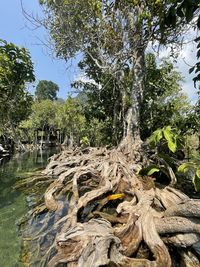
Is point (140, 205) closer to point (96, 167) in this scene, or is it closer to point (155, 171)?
point (155, 171)

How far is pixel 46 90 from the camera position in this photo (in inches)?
3354

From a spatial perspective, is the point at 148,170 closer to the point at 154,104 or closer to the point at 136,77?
the point at 136,77

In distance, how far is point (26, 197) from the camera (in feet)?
26.6

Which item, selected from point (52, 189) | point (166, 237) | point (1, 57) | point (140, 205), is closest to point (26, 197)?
point (52, 189)

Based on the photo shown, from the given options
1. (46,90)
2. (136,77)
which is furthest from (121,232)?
(46,90)

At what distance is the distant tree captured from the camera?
3250 inches

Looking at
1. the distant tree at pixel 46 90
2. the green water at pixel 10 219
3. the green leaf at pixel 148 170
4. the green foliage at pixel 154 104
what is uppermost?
the distant tree at pixel 46 90

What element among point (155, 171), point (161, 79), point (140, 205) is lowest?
point (140, 205)

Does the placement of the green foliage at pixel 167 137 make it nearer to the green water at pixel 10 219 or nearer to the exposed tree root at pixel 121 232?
the exposed tree root at pixel 121 232

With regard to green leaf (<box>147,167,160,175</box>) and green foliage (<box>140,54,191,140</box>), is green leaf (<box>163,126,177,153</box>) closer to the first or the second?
green leaf (<box>147,167,160,175</box>)

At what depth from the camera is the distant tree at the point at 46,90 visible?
82.5 m

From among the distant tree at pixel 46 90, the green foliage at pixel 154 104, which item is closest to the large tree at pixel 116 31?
the green foliage at pixel 154 104

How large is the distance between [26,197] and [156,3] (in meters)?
7.25

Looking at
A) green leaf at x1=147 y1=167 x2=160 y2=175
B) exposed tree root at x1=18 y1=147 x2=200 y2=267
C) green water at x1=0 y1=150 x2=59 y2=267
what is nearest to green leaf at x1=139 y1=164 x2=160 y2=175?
green leaf at x1=147 y1=167 x2=160 y2=175
